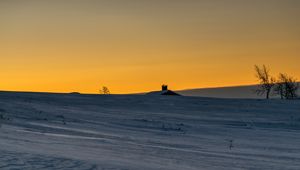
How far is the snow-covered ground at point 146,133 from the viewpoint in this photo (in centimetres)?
1020

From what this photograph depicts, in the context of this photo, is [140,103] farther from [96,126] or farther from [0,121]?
[0,121]

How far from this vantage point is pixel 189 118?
25.0 meters

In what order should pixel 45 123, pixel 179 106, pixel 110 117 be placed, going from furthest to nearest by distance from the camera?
pixel 179 106 < pixel 110 117 < pixel 45 123

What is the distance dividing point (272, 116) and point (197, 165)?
57.4 feet

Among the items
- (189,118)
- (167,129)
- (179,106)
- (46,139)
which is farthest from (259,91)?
(46,139)

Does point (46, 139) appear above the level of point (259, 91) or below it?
below

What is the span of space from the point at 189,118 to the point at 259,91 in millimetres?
61218

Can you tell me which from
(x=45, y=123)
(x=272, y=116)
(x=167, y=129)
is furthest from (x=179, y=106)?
(x=45, y=123)

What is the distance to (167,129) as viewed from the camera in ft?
64.7

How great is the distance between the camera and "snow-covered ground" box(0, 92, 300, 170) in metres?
10.2

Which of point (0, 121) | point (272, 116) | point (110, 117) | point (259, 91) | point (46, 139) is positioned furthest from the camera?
point (259, 91)

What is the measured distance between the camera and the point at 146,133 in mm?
17797

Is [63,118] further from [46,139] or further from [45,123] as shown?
[46,139]

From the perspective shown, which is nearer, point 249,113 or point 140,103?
point 249,113
